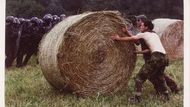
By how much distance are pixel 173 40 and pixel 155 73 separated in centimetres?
27

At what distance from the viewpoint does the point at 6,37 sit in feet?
8.72

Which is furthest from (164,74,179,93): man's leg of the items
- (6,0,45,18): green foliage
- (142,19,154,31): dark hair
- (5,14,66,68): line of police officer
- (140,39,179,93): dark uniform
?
(6,0,45,18): green foliage

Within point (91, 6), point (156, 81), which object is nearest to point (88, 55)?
point (91, 6)

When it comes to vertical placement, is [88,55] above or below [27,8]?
below

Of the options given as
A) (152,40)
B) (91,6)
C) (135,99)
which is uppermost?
(91,6)

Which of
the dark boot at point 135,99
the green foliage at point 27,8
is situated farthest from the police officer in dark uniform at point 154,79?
the green foliage at point 27,8

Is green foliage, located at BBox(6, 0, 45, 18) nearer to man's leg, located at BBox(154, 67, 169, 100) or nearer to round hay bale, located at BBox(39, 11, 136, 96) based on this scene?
round hay bale, located at BBox(39, 11, 136, 96)

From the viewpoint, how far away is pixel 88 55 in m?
2.71

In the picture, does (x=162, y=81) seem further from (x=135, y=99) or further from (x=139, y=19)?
(x=139, y=19)

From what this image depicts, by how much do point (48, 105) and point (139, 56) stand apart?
0.52 meters

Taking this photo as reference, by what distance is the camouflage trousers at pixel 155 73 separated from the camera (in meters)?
2.68

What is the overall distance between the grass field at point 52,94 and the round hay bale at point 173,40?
6 cm

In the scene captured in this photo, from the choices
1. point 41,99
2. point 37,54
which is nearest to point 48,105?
point 41,99
